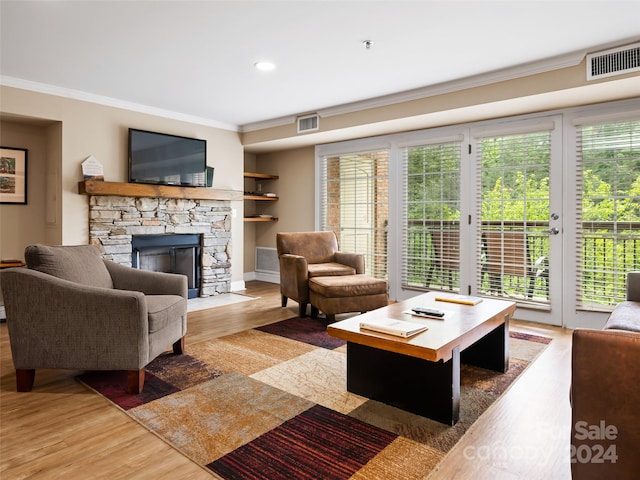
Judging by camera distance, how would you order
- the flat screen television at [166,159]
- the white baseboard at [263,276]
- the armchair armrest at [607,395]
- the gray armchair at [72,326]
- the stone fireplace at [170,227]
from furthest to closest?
1. the white baseboard at [263,276]
2. the flat screen television at [166,159]
3. the stone fireplace at [170,227]
4. the gray armchair at [72,326]
5. the armchair armrest at [607,395]

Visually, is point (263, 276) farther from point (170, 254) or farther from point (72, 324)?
point (72, 324)

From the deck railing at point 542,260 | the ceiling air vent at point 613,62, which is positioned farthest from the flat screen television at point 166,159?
the ceiling air vent at point 613,62

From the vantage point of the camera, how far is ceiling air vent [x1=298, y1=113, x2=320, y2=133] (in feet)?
16.5

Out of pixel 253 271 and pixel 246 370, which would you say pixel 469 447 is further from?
pixel 253 271

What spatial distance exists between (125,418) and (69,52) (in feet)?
9.20

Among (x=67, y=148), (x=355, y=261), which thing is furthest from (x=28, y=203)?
(x=355, y=261)

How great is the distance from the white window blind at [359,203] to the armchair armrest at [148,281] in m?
2.91

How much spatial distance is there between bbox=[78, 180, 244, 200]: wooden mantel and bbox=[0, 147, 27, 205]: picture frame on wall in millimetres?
634

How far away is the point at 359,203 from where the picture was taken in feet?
18.2

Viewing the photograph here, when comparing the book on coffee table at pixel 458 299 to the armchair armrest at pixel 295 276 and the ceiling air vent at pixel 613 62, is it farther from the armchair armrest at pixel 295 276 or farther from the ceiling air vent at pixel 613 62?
the ceiling air vent at pixel 613 62

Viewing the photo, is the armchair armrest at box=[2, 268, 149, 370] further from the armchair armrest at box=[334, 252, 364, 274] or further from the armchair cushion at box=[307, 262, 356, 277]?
the armchair armrest at box=[334, 252, 364, 274]

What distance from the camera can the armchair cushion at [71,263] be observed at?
8.41ft

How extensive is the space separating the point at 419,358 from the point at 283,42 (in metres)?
2.38

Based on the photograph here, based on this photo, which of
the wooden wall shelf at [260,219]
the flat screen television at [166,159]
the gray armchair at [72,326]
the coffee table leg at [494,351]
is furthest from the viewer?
the wooden wall shelf at [260,219]
